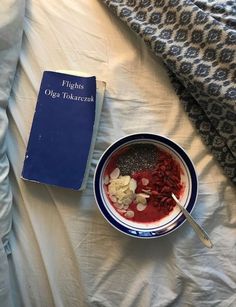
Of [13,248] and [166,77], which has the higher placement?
[166,77]

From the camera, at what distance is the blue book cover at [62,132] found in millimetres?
746

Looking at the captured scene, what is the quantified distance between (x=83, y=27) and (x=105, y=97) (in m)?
0.15

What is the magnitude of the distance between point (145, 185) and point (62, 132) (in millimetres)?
170

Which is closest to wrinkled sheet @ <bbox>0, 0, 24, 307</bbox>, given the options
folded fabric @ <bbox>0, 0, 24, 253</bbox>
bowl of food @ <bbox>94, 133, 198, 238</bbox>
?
folded fabric @ <bbox>0, 0, 24, 253</bbox>

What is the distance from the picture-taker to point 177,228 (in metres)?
0.73

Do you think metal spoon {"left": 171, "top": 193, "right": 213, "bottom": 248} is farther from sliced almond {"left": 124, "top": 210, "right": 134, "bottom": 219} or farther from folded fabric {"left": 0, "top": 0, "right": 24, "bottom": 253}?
folded fabric {"left": 0, "top": 0, "right": 24, "bottom": 253}

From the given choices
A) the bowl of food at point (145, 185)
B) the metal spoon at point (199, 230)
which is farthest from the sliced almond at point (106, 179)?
the metal spoon at point (199, 230)

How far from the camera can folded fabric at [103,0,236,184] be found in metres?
0.74

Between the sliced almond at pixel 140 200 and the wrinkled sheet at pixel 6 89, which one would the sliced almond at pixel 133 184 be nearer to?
the sliced almond at pixel 140 200

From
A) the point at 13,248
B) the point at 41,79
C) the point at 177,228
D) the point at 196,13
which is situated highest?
the point at 196,13

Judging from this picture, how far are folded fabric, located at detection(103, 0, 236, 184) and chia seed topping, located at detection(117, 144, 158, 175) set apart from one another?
0.09m

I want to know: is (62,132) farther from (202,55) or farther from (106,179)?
(202,55)

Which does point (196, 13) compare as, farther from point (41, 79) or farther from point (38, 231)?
point (38, 231)

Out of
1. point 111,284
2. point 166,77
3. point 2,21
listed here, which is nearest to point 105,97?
point 166,77
